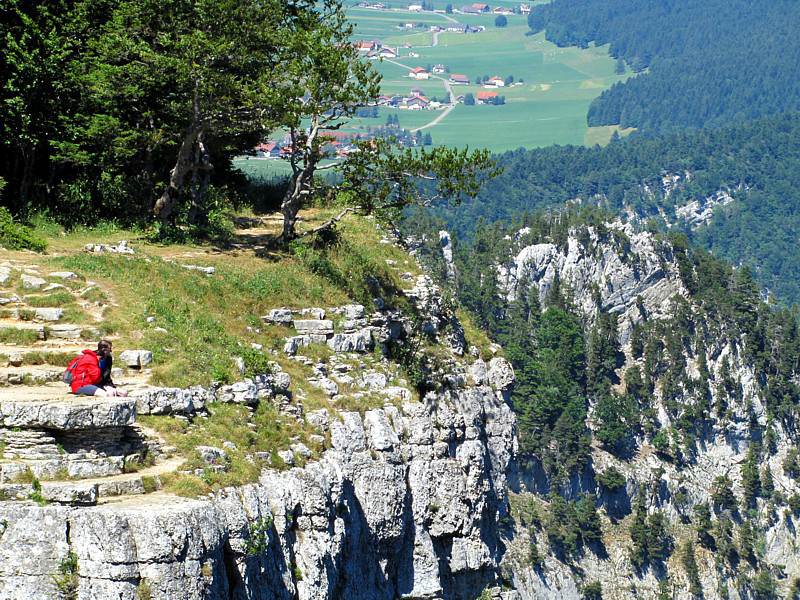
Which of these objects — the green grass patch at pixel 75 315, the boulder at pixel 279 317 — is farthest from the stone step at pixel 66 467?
the boulder at pixel 279 317

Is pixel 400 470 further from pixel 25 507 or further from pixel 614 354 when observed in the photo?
pixel 614 354

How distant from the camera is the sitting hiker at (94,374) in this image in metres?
21.3

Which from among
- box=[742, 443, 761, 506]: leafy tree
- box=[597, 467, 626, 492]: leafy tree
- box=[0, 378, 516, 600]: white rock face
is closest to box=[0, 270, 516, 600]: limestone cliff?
box=[0, 378, 516, 600]: white rock face

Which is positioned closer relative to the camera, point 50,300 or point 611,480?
point 50,300

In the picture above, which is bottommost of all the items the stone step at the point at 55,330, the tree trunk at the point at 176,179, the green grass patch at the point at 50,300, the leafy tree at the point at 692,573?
the leafy tree at the point at 692,573

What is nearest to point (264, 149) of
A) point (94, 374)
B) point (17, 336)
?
point (17, 336)

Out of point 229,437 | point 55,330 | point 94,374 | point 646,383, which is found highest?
point 94,374

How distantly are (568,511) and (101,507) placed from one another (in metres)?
108

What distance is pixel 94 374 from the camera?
70.7 ft

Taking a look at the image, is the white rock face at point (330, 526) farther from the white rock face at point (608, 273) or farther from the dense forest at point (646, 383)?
the white rock face at point (608, 273)

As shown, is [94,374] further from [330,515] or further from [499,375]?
[499,375]

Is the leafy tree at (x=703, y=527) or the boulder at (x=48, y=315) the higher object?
the boulder at (x=48, y=315)

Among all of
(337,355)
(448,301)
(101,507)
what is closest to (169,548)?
(101,507)

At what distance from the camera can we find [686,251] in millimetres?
182750
